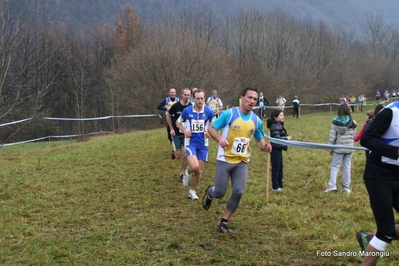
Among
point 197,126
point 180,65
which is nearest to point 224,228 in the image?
point 197,126

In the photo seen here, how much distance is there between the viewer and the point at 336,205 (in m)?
6.98

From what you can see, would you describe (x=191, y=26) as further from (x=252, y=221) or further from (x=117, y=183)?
(x=252, y=221)

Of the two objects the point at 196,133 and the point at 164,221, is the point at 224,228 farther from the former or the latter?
the point at 196,133

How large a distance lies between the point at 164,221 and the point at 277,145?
126 inches

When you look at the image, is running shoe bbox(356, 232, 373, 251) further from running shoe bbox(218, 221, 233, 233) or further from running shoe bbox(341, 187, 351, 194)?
running shoe bbox(341, 187, 351, 194)

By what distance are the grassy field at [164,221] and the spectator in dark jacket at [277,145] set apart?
38 centimetres

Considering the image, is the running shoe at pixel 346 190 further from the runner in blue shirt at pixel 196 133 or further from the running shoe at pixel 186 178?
the running shoe at pixel 186 178

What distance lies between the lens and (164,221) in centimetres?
625

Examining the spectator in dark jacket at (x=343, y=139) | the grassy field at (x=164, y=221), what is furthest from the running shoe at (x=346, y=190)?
the grassy field at (x=164, y=221)

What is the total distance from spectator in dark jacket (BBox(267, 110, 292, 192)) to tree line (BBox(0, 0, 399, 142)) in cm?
2456

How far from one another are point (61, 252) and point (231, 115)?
2.98m

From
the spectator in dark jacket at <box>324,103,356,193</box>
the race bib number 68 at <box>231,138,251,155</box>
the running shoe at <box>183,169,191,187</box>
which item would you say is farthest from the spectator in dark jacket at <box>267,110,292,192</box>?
the race bib number 68 at <box>231,138,251,155</box>

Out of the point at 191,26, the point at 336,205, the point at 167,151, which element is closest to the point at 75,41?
the point at 191,26

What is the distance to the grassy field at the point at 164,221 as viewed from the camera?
4.80 meters
